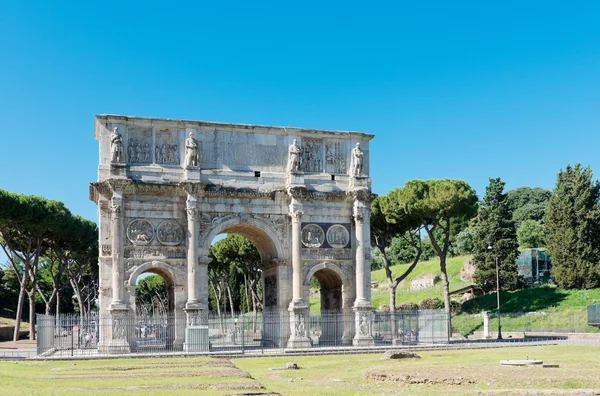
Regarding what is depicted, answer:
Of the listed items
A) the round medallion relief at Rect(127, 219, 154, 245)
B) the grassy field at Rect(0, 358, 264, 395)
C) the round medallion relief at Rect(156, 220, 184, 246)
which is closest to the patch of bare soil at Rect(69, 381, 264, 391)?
the grassy field at Rect(0, 358, 264, 395)

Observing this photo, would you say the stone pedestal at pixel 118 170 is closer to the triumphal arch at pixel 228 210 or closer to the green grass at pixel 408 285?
the triumphal arch at pixel 228 210

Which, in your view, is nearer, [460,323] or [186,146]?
[186,146]

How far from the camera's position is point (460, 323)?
5200 centimetres

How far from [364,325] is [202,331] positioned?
8.61m

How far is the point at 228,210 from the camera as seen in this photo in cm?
3634

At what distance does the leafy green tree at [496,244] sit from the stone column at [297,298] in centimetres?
3112

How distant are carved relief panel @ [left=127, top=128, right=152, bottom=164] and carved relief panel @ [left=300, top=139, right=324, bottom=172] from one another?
26.6 feet

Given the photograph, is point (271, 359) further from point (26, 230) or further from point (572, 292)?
point (572, 292)

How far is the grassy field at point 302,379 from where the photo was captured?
1661 centimetres

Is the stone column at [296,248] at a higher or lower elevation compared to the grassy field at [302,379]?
higher

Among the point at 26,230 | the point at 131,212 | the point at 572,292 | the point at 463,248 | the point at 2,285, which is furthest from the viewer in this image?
the point at 463,248

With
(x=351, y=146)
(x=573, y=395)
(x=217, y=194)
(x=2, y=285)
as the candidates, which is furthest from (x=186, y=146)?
(x=2, y=285)

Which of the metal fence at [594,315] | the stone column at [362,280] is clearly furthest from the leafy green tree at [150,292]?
the metal fence at [594,315]

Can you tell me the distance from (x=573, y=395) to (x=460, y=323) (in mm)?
37625
